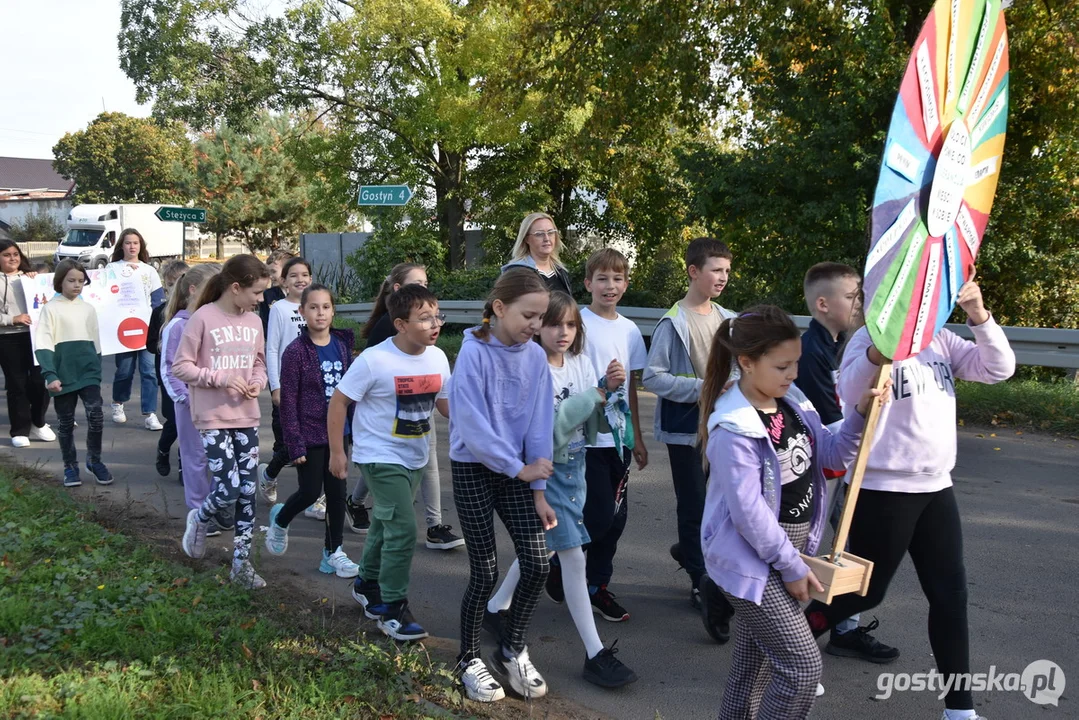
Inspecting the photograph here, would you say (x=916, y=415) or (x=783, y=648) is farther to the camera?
(x=916, y=415)

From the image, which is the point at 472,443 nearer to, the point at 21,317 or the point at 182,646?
the point at 182,646

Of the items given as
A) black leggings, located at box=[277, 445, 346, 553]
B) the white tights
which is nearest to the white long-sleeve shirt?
black leggings, located at box=[277, 445, 346, 553]

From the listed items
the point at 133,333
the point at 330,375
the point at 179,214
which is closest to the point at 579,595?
the point at 330,375

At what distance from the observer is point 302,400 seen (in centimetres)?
548

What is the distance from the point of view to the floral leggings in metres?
5.25

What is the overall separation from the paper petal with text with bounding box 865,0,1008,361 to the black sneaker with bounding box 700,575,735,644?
6.53ft

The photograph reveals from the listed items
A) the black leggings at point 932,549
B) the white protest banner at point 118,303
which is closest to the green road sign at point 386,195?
the white protest banner at point 118,303

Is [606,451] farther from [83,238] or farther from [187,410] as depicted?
[83,238]

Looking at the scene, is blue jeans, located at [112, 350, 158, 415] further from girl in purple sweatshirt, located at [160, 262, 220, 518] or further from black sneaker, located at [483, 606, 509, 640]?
black sneaker, located at [483, 606, 509, 640]

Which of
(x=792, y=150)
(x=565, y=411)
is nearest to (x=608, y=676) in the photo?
(x=565, y=411)

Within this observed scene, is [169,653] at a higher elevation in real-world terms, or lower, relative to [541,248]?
lower

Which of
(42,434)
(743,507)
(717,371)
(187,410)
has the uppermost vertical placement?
(717,371)

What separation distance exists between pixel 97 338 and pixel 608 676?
5.76 m

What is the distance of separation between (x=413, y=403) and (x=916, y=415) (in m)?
2.29
